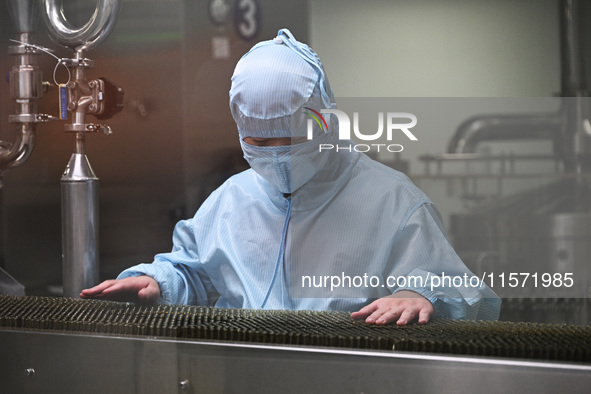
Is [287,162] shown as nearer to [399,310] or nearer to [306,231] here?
[306,231]

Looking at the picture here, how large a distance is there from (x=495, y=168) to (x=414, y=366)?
317 millimetres

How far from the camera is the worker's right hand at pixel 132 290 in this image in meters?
1.21

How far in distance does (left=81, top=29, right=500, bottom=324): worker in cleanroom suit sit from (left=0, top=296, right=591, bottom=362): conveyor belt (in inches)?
1.7

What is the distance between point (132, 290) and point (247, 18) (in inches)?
20.7

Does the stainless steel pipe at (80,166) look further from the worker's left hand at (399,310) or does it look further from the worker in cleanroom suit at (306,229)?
the worker's left hand at (399,310)

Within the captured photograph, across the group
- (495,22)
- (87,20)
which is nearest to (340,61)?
(495,22)

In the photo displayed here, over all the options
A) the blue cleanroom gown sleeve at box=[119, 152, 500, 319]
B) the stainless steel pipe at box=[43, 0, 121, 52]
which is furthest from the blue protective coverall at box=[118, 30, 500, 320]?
the stainless steel pipe at box=[43, 0, 121, 52]

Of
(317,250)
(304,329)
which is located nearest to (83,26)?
(317,250)

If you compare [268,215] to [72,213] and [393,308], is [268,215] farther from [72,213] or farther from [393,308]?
[72,213]

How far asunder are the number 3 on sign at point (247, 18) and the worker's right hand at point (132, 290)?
1.54 ft

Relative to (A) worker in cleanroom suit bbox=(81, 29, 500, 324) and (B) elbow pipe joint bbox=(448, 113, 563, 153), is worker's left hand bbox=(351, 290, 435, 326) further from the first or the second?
(B) elbow pipe joint bbox=(448, 113, 563, 153)

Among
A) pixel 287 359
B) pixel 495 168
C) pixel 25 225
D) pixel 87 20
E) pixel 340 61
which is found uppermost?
pixel 87 20

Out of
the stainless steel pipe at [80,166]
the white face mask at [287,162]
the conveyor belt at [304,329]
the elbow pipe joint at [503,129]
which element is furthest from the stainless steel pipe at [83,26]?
the elbow pipe joint at [503,129]

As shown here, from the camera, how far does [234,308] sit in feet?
3.88
